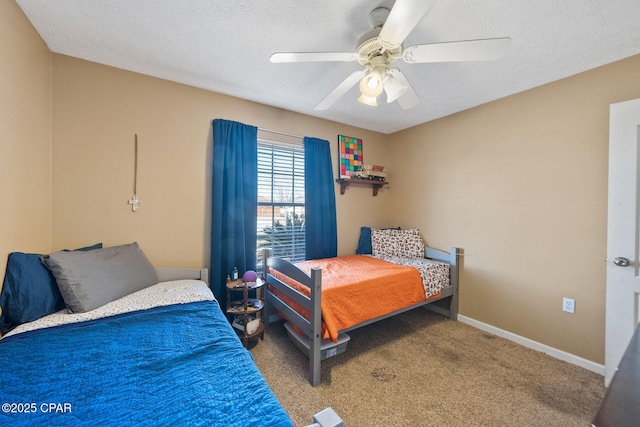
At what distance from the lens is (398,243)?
3.19 metres

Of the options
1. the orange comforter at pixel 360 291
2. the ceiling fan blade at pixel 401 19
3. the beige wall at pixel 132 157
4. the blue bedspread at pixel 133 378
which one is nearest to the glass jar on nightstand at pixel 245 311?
the orange comforter at pixel 360 291

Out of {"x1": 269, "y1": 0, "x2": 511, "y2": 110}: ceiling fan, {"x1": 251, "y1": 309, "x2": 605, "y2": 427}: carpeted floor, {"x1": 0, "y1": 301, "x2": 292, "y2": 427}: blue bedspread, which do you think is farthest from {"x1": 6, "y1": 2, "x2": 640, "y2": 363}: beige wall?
{"x1": 269, "y1": 0, "x2": 511, "y2": 110}: ceiling fan

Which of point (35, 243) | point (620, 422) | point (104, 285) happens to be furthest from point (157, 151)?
point (620, 422)

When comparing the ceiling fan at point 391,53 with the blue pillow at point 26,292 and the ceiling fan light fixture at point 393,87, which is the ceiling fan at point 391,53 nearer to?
the ceiling fan light fixture at point 393,87

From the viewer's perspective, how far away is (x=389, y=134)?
12.3 ft

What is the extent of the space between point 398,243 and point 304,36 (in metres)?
2.46

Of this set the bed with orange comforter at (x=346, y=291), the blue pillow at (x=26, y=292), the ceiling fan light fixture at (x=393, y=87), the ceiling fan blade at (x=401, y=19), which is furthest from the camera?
the bed with orange comforter at (x=346, y=291)

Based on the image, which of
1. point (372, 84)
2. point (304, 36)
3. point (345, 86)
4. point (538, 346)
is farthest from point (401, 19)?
point (538, 346)

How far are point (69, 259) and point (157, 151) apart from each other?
1075mm

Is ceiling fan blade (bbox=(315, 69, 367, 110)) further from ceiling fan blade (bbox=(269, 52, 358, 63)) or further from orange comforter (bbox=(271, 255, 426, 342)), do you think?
orange comforter (bbox=(271, 255, 426, 342))

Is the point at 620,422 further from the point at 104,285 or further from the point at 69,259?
the point at 69,259

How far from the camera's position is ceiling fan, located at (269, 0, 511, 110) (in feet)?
3.75

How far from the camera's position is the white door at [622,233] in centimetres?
166

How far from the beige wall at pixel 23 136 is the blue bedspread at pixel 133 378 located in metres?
0.69
